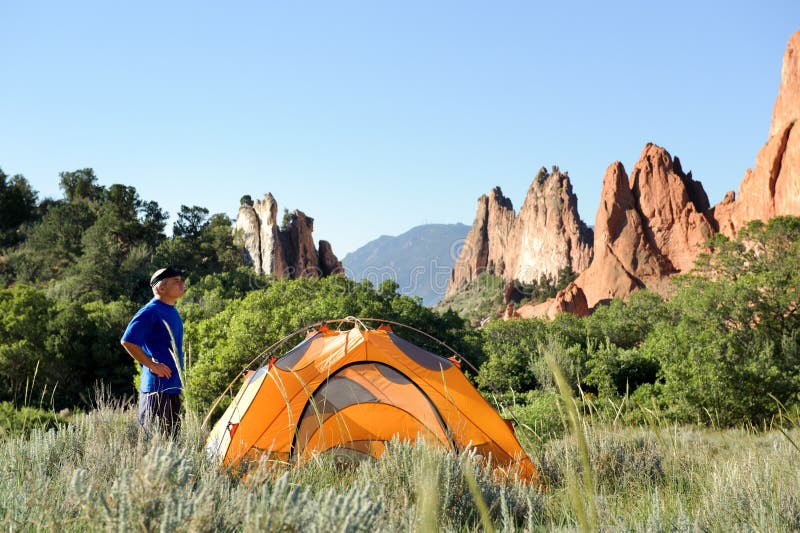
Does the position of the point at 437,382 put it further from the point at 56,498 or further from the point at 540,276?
the point at 540,276

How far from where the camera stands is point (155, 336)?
510cm

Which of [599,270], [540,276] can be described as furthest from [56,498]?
[540,276]

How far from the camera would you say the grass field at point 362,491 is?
1824mm

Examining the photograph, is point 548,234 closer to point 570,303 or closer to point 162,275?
point 570,303

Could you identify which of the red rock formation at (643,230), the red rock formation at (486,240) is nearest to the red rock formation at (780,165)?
the red rock formation at (643,230)

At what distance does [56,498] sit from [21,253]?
44.5m

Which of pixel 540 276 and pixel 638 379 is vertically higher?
pixel 540 276

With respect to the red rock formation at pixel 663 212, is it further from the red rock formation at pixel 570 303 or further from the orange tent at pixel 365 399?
the orange tent at pixel 365 399

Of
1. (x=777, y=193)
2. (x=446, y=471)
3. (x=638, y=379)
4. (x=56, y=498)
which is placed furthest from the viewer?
(x=777, y=193)

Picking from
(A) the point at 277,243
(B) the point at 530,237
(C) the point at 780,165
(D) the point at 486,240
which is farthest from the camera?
(D) the point at 486,240

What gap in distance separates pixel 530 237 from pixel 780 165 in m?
57.8

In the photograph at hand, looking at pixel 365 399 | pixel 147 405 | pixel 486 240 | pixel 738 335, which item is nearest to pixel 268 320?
pixel 365 399

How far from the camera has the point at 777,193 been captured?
46.0m

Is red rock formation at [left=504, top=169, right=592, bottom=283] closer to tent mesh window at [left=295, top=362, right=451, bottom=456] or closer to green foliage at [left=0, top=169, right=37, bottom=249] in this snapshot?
green foliage at [left=0, top=169, right=37, bottom=249]
